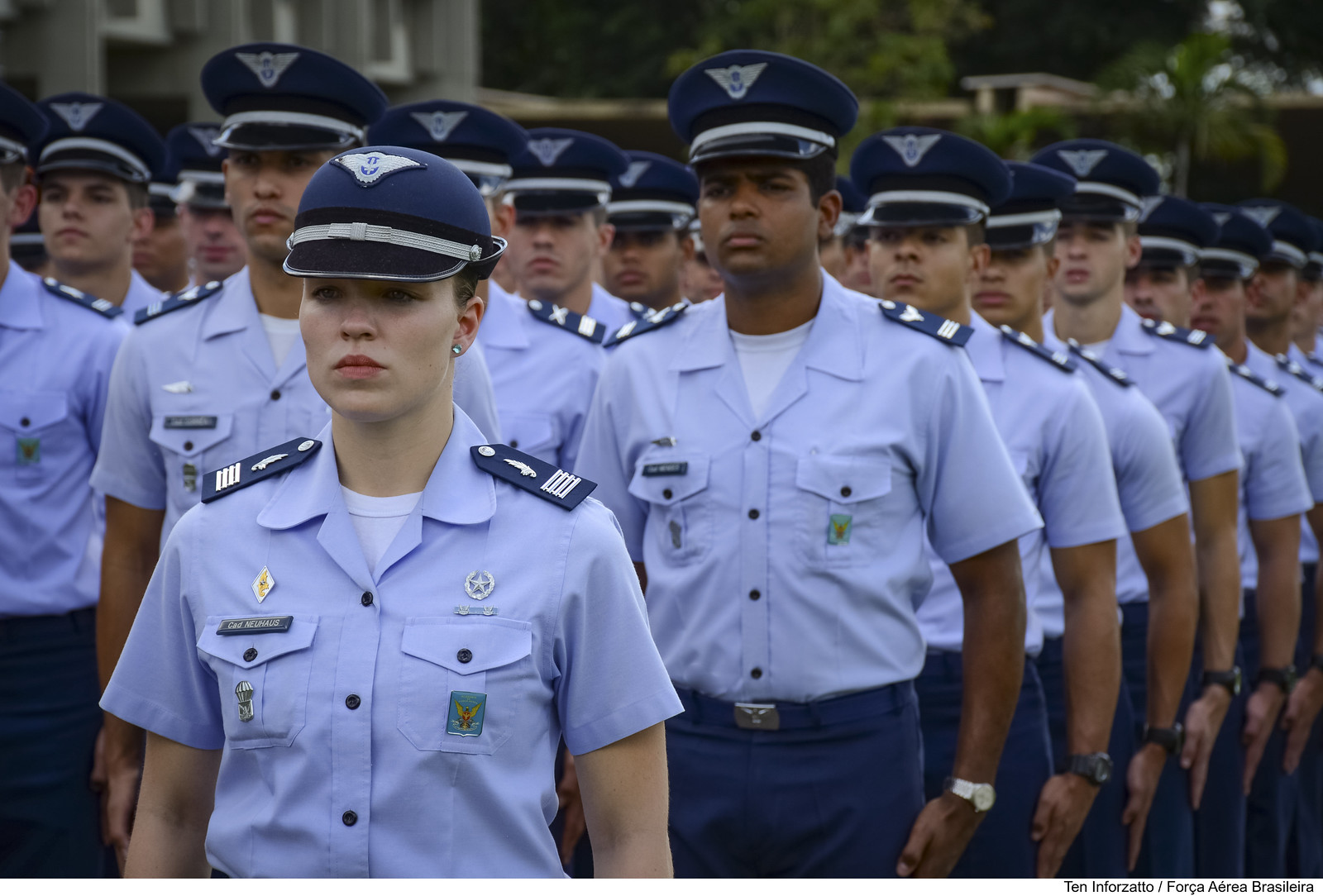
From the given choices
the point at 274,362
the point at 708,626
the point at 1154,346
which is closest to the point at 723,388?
the point at 708,626

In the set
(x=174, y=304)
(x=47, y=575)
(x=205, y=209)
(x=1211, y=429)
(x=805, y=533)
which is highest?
(x=205, y=209)

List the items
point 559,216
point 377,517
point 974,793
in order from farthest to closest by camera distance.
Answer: point 559,216
point 974,793
point 377,517

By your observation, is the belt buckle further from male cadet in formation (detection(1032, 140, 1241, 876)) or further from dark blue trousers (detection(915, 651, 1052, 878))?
male cadet in formation (detection(1032, 140, 1241, 876))

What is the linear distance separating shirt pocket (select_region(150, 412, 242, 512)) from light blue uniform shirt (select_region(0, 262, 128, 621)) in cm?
59

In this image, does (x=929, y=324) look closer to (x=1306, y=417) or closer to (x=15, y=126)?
(x=15, y=126)

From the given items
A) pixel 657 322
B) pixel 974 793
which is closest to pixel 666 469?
pixel 657 322

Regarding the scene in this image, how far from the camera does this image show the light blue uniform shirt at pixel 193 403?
3910mm

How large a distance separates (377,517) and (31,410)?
2288 mm

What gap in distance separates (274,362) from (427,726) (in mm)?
1878

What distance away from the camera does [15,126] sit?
15.0ft

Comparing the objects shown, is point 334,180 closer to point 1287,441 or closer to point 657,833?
point 657,833

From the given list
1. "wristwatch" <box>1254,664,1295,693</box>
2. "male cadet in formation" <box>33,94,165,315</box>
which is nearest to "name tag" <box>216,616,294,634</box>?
"male cadet in formation" <box>33,94,165,315</box>

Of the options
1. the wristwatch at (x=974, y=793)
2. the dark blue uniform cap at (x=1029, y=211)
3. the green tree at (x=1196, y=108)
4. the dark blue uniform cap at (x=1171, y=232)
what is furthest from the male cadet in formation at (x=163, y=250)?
the green tree at (x=1196, y=108)

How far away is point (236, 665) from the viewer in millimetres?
2377
